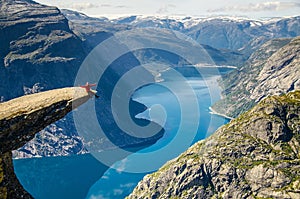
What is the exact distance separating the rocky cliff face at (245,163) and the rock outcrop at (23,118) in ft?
357

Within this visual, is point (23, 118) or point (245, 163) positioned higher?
point (23, 118)

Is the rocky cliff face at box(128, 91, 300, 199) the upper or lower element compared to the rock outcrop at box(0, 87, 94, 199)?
lower

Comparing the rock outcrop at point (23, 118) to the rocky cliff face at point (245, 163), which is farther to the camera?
the rocky cliff face at point (245, 163)

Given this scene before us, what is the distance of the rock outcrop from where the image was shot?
8.50 m

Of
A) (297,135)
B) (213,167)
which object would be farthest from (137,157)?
(297,135)

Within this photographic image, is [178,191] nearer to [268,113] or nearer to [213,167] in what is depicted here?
[213,167]

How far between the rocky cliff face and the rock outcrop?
109 m

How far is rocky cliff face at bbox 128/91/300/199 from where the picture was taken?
114750mm

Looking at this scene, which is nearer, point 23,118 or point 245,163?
point 23,118

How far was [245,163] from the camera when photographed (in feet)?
405

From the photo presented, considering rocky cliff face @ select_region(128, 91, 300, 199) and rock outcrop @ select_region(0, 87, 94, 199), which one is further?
rocky cliff face @ select_region(128, 91, 300, 199)

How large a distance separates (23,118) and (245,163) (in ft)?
400

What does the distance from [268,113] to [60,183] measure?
304ft

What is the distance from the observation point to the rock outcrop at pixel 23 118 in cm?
850
